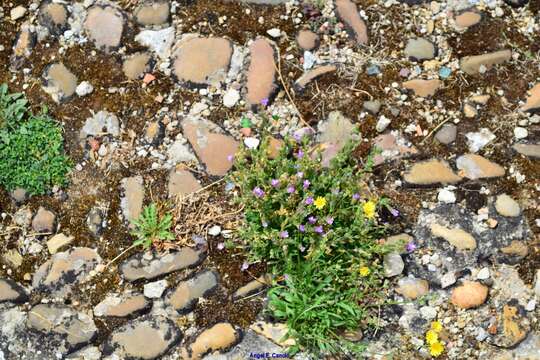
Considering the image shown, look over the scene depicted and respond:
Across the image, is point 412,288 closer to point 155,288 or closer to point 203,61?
point 155,288

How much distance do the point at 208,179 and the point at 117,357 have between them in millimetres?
1134

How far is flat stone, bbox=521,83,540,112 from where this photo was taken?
385cm

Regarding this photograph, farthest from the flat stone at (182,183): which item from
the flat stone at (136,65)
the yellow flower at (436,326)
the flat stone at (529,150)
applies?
the flat stone at (529,150)

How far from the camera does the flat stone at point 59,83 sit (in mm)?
4047

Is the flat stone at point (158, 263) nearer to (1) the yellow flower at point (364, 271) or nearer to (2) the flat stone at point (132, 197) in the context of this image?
(2) the flat stone at point (132, 197)

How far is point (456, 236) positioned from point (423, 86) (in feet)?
3.08

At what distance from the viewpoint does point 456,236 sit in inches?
144

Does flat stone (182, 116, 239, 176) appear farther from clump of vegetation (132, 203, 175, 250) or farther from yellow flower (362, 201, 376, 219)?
yellow flower (362, 201, 376, 219)

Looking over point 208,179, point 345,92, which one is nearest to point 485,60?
point 345,92

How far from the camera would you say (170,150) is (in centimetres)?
391

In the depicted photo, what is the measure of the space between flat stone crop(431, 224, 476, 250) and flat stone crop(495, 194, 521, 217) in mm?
234

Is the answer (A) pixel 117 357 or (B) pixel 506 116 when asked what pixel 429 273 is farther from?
(A) pixel 117 357

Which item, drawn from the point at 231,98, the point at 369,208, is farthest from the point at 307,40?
the point at 369,208

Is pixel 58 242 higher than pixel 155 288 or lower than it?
higher
